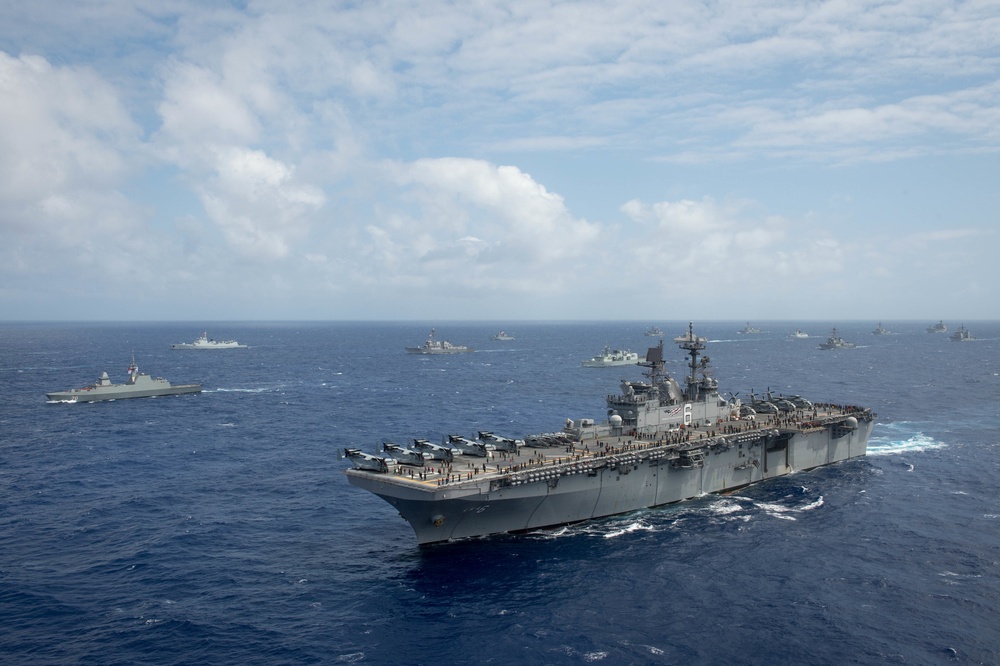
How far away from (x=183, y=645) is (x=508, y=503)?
1753cm

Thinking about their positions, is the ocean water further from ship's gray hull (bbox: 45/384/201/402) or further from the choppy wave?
ship's gray hull (bbox: 45/384/201/402)

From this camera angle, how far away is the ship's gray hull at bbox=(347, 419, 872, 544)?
37.0m

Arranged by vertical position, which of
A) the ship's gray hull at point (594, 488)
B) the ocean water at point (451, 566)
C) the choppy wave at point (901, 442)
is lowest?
the ocean water at point (451, 566)

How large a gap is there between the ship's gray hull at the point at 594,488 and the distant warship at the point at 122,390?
7380 cm

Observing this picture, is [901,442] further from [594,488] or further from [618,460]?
[594,488]

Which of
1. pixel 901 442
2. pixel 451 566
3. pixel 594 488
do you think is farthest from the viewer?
pixel 901 442

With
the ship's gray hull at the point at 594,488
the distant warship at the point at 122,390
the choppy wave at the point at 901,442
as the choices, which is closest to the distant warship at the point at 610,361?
the choppy wave at the point at 901,442

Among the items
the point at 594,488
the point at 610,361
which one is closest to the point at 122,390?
the point at 594,488

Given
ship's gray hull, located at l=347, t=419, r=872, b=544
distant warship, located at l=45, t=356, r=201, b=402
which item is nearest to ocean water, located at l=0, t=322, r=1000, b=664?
ship's gray hull, located at l=347, t=419, r=872, b=544

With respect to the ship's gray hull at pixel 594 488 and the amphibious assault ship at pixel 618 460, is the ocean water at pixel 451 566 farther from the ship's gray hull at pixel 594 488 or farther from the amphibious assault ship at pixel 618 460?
the amphibious assault ship at pixel 618 460

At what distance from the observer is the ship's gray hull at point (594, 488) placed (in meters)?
37.0

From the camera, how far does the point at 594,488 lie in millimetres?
→ 42094

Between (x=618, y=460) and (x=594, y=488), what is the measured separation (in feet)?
7.31

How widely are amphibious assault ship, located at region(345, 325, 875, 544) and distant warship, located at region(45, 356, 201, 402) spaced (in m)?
67.5
